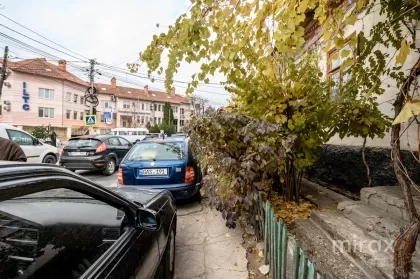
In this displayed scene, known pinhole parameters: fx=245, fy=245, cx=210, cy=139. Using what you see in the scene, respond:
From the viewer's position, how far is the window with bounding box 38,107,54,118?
114 feet

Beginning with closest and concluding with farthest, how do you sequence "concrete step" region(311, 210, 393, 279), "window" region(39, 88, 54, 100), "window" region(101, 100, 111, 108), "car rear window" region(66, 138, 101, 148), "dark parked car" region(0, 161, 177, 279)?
1. "dark parked car" region(0, 161, 177, 279)
2. "concrete step" region(311, 210, 393, 279)
3. "car rear window" region(66, 138, 101, 148)
4. "window" region(39, 88, 54, 100)
5. "window" region(101, 100, 111, 108)

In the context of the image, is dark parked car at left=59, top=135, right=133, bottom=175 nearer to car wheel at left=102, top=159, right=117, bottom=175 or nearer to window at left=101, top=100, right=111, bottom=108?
car wheel at left=102, top=159, right=117, bottom=175

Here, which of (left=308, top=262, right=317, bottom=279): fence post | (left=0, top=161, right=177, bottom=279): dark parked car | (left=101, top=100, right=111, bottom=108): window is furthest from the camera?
(left=101, top=100, right=111, bottom=108): window

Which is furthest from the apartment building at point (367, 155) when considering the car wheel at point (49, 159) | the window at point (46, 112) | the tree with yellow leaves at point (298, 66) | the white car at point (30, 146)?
the window at point (46, 112)

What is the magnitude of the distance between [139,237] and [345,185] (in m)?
4.74

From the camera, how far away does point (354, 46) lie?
191cm

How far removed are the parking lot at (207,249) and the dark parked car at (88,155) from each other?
5445mm

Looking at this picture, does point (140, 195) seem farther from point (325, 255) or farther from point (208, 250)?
point (325, 255)

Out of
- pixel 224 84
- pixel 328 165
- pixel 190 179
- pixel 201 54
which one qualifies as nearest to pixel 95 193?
pixel 201 54

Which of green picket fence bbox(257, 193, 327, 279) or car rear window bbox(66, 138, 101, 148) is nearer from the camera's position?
green picket fence bbox(257, 193, 327, 279)

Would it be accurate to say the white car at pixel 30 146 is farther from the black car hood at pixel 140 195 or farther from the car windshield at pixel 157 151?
the black car hood at pixel 140 195

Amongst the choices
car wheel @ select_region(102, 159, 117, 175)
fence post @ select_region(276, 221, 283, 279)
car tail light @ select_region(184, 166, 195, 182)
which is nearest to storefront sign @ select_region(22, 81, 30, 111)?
car wheel @ select_region(102, 159, 117, 175)

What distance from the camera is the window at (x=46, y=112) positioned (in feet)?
114

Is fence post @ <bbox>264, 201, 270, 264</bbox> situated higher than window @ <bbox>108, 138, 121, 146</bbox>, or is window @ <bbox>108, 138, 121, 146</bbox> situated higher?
window @ <bbox>108, 138, 121, 146</bbox>
